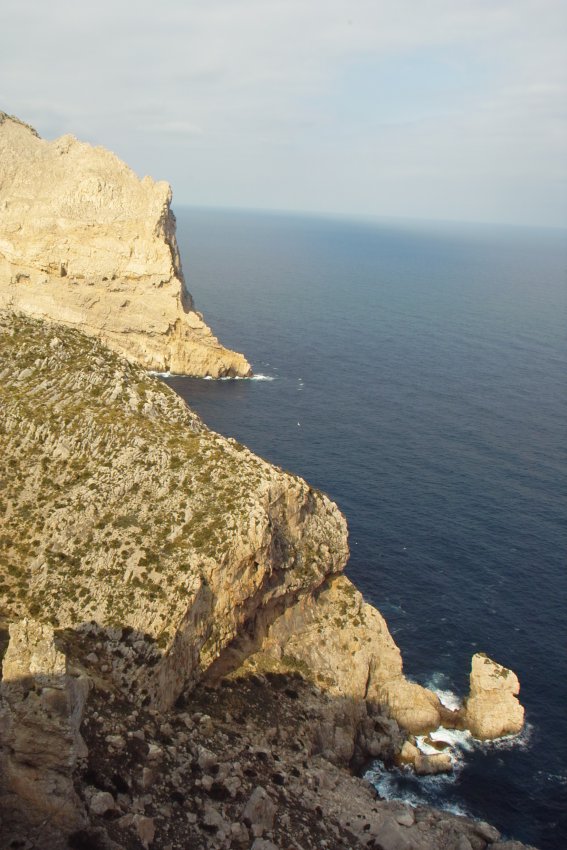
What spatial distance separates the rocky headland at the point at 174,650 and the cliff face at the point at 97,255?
79.6 meters

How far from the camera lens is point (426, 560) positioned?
84.1 meters

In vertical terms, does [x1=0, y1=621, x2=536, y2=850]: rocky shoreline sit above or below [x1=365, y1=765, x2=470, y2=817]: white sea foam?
above

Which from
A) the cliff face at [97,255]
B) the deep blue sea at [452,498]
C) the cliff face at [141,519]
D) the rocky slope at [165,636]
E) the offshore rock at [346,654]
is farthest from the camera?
the cliff face at [97,255]

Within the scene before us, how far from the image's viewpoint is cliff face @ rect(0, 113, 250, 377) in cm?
14425

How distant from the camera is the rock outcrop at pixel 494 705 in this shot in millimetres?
61375

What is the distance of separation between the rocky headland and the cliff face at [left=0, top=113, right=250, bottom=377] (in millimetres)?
79614

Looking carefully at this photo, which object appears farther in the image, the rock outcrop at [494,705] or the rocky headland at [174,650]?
the rock outcrop at [494,705]

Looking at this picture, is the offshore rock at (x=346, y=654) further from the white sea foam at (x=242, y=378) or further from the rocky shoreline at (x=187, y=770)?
the white sea foam at (x=242, y=378)

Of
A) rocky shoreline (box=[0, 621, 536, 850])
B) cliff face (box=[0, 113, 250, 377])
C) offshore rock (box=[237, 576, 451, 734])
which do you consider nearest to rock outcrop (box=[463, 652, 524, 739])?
offshore rock (box=[237, 576, 451, 734])

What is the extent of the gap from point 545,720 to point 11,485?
48689 mm

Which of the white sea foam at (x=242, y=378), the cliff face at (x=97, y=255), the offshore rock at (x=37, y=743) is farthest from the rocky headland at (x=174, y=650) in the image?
the white sea foam at (x=242, y=378)

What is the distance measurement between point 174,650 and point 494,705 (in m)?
30.1

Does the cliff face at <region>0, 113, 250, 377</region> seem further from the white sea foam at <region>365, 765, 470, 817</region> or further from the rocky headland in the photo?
the white sea foam at <region>365, 765, 470, 817</region>

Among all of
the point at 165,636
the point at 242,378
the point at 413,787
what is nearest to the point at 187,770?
the point at 165,636
